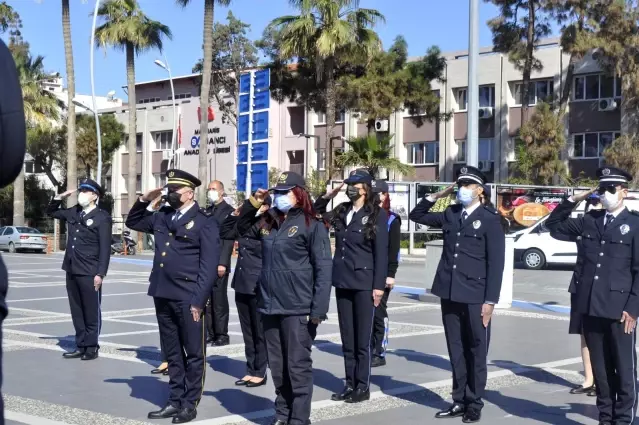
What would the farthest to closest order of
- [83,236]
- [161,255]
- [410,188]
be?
[410,188]
[83,236]
[161,255]

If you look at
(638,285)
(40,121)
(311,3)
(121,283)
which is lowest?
(121,283)

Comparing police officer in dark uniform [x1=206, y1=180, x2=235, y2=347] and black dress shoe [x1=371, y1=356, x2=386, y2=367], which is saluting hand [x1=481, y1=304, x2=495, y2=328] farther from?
police officer in dark uniform [x1=206, y1=180, x2=235, y2=347]

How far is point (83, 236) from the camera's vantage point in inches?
446

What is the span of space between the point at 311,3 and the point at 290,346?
2931 centimetres

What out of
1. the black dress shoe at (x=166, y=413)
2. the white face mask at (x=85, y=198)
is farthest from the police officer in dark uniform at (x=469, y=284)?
the white face mask at (x=85, y=198)

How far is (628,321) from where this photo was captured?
719 cm

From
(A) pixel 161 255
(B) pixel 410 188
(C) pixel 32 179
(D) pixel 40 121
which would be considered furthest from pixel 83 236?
(C) pixel 32 179

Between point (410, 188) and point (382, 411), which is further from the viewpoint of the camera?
point (410, 188)

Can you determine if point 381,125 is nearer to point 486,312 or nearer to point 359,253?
point 359,253

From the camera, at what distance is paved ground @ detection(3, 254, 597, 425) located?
321 inches

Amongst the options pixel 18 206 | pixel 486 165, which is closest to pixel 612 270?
pixel 486 165

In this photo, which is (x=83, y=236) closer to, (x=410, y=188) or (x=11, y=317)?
(x=11, y=317)

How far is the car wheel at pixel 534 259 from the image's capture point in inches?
1123

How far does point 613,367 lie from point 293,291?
2.51 meters
